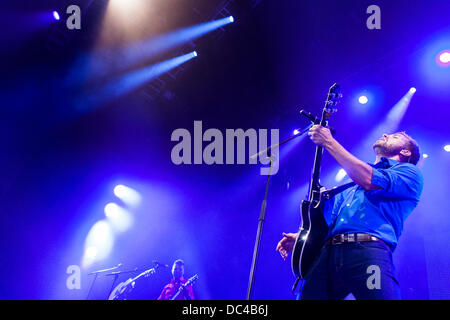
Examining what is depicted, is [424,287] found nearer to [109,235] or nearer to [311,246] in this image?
[311,246]

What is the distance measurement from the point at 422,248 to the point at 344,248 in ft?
17.7

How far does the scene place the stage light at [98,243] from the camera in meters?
6.61

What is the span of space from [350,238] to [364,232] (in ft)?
0.31

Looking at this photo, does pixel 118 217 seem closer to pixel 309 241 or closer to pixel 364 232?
pixel 309 241

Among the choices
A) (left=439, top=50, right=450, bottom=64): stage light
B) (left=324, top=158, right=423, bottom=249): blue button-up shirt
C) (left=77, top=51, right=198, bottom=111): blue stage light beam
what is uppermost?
(left=77, top=51, right=198, bottom=111): blue stage light beam

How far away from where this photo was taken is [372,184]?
1.88 m

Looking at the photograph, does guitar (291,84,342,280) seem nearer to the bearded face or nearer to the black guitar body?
the black guitar body

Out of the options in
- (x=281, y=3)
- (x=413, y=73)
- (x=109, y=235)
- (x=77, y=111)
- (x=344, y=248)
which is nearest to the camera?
(x=344, y=248)

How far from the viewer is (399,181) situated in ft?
6.39

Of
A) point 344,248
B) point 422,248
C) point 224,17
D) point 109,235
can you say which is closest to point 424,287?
point 422,248

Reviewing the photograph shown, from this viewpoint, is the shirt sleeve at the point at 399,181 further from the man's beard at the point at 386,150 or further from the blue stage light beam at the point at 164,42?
the blue stage light beam at the point at 164,42

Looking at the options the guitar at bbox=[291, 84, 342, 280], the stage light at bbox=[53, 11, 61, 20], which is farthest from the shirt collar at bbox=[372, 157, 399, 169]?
the stage light at bbox=[53, 11, 61, 20]

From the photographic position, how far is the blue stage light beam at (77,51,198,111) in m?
6.25
